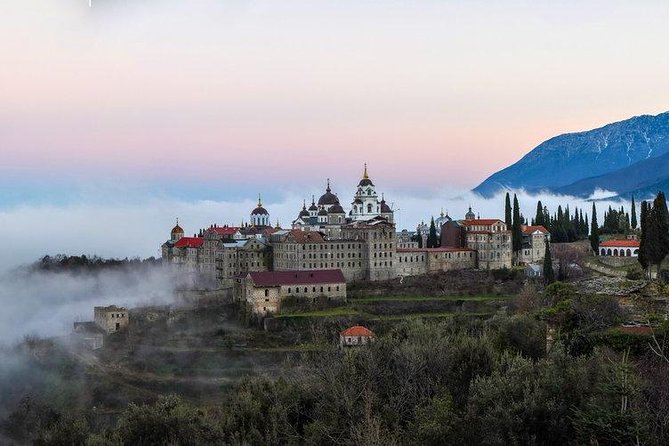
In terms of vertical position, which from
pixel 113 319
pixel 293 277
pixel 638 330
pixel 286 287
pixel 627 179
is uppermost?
pixel 627 179

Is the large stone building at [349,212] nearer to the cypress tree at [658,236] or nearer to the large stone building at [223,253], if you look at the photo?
the large stone building at [223,253]

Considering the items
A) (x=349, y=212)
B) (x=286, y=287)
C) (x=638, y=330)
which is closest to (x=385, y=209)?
(x=349, y=212)

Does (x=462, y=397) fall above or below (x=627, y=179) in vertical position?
below

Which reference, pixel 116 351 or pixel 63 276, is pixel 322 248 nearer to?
pixel 116 351

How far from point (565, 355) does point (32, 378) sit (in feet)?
136

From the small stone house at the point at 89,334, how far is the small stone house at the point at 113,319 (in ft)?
1.50

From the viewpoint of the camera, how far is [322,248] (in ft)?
210

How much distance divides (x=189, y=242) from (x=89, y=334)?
18.6 m

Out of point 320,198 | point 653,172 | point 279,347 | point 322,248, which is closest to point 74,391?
point 279,347

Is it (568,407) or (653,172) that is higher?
(653,172)

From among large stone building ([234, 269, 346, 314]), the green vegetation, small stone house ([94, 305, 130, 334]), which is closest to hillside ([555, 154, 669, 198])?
large stone building ([234, 269, 346, 314])

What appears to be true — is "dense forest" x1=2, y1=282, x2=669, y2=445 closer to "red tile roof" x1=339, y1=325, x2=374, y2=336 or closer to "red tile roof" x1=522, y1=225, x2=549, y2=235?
"red tile roof" x1=339, y1=325, x2=374, y2=336

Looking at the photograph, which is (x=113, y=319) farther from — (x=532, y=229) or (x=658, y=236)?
(x=658, y=236)

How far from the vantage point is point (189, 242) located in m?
77.1
